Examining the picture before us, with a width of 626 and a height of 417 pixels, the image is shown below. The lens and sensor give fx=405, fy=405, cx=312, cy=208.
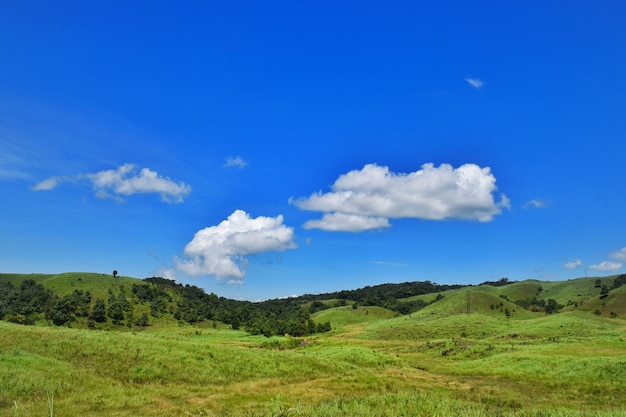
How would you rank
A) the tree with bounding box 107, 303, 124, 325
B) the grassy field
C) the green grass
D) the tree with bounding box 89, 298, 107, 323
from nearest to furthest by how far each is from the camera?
1. the grassy field
2. the green grass
3. the tree with bounding box 89, 298, 107, 323
4. the tree with bounding box 107, 303, 124, 325

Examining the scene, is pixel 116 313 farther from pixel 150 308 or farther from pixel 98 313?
pixel 150 308

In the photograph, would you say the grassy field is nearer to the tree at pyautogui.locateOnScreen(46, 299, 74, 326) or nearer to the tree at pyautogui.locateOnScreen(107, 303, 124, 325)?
the tree at pyautogui.locateOnScreen(46, 299, 74, 326)

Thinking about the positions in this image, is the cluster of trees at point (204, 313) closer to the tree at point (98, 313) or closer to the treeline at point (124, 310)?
the treeline at point (124, 310)

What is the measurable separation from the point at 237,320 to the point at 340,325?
147ft

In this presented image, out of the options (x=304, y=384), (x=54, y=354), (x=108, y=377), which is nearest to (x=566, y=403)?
(x=304, y=384)

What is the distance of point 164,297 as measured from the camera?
162500 millimetres

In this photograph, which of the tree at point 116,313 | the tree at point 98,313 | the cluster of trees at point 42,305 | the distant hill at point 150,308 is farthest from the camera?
the tree at point 116,313

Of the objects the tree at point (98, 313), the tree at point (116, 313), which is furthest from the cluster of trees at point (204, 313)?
the tree at point (98, 313)

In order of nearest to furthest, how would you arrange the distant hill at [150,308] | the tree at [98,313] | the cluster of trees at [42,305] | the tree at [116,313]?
the cluster of trees at [42,305] → the tree at [98,313] → the distant hill at [150,308] → the tree at [116,313]

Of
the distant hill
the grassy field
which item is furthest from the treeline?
the grassy field

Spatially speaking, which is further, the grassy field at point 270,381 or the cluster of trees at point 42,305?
the cluster of trees at point 42,305

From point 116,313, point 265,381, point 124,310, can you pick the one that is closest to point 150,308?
point 124,310

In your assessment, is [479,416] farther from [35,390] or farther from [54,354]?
[54,354]

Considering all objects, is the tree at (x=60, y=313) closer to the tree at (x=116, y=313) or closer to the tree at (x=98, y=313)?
the tree at (x=98, y=313)
